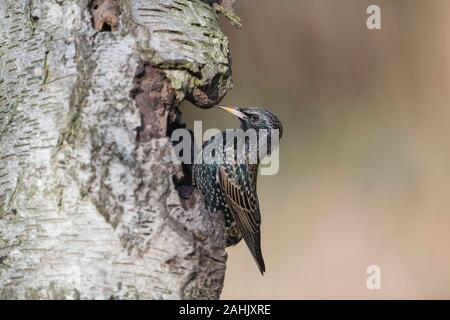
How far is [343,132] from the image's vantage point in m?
6.05

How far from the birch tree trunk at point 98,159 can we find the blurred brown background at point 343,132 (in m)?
2.37

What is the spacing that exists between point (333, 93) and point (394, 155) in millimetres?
675

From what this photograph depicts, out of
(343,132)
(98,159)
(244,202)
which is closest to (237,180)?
(244,202)

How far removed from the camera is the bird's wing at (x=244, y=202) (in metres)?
4.34

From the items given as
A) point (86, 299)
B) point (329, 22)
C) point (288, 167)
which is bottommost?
point (86, 299)

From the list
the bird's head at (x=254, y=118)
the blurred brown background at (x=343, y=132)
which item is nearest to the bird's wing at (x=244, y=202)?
the bird's head at (x=254, y=118)

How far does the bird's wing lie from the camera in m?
4.34

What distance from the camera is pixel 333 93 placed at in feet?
19.7

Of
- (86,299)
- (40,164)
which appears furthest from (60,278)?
(40,164)

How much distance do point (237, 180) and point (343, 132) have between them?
1.82 meters

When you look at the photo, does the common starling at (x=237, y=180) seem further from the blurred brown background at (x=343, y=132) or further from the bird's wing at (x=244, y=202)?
the blurred brown background at (x=343, y=132)

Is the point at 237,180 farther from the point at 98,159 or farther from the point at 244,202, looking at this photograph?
the point at 98,159
